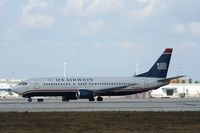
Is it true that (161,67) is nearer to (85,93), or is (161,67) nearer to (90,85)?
(90,85)

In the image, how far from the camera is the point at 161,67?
83.1 m

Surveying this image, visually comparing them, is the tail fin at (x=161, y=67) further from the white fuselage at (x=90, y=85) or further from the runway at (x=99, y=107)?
the runway at (x=99, y=107)

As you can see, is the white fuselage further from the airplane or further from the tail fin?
the tail fin

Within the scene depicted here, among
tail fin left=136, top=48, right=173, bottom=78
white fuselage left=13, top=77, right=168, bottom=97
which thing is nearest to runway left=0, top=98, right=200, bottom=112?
white fuselage left=13, top=77, right=168, bottom=97

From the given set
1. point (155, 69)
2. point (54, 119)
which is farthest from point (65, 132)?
point (155, 69)

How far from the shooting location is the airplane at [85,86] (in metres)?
78.0

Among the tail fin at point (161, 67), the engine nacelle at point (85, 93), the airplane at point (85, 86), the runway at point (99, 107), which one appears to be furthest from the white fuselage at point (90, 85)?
the runway at point (99, 107)

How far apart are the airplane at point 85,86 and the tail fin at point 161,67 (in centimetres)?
16

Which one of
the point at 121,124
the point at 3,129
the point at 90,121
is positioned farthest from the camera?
the point at 90,121

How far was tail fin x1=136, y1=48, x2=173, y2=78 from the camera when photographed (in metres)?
82.6

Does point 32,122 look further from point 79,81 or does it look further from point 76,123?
point 79,81

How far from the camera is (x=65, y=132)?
82.4 feet

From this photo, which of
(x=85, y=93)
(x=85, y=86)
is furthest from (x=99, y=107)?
(x=85, y=86)

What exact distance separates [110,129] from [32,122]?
648cm
